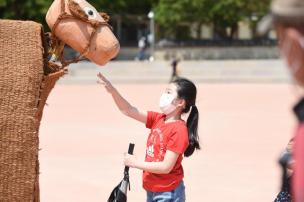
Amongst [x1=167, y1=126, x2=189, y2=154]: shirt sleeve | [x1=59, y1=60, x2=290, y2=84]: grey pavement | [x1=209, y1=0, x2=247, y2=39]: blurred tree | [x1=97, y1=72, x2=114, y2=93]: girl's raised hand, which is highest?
[x1=97, y1=72, x2=114, y2=93]: girl's raised hand

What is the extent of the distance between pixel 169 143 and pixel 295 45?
235 cm

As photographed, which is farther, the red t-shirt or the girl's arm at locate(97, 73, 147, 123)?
the girl's arm at locate(97, 73, 147, 123)

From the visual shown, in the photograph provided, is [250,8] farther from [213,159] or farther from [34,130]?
[34,130]

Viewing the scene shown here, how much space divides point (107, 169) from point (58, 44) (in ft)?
18.0

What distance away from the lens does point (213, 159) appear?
10.0 m

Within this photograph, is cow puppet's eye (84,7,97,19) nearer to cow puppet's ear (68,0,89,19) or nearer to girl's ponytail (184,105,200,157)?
cow puppet's ear (68,0,89,19)

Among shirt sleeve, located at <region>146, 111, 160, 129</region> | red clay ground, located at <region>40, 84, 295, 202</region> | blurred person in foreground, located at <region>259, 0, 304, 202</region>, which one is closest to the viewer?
blurred person in foreground, located at <region>259, 0, 304, 202</region>

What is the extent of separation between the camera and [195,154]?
34.2ft

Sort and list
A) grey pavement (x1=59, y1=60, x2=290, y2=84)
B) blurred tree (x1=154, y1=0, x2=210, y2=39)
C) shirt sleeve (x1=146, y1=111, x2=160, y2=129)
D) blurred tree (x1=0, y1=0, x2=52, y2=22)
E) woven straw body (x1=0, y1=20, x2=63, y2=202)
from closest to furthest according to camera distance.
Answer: woven straw body (x1=0, y1=20, x2=63, y2=202)
shirt sleeve (x1=146, y1=111, x2=160, y2=129)
grey pavement (x1=59, y1=60, x2=290, y2=84)
blurred tree (x1=0, y1=0, x2=52, y2=22)
blurred tree (x1=154, y1=0, x2=210, y2=39)

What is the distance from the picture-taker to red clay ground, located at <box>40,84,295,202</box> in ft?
26.0

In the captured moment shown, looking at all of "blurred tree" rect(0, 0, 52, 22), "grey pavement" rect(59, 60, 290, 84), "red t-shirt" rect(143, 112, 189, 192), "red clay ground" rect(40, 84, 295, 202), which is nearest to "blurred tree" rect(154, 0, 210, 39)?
"blurred tree" rect(0, 0, 52, 22)

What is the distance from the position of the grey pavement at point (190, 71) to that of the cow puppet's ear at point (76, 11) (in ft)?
85.4

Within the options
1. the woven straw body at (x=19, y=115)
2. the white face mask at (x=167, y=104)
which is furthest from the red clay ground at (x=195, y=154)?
the woven straw body at (x=19, y=115)

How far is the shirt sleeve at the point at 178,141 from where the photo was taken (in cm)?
396
